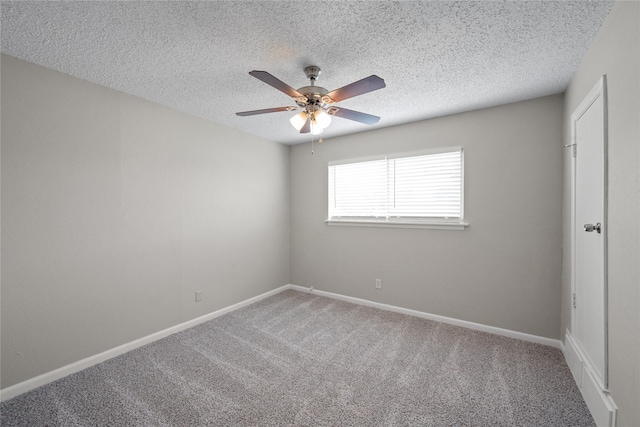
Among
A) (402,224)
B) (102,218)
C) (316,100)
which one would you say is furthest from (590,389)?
(102,218)

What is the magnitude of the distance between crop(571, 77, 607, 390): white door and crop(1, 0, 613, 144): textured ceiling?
0.48 meters

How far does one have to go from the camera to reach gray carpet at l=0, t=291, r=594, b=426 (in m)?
1.68

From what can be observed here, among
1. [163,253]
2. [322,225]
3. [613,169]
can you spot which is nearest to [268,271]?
[322,225]

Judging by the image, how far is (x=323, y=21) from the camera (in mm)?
1518

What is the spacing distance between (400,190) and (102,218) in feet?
10.3

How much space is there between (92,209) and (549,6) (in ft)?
11.2

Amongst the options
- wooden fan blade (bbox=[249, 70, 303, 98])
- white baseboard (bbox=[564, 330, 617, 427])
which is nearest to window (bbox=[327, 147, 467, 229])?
white baseboard (bbox=[564, 330, 617, 427])

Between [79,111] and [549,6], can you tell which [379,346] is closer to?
[549,6]

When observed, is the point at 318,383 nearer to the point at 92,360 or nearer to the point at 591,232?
the point at 92,360

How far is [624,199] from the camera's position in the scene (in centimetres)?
134

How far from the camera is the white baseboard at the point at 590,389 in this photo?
1.46m

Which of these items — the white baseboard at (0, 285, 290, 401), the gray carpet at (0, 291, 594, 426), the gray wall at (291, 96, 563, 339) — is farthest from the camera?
the gray wall at (291, 96, 563, 339)

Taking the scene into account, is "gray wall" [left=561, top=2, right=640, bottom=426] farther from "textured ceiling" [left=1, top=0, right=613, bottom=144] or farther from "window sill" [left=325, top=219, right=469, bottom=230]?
"window sill" [left=325, top=219, right=469, bottom=230]

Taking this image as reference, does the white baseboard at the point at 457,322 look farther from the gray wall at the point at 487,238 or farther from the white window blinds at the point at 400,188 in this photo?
the white window blinds at the point at 400,188
